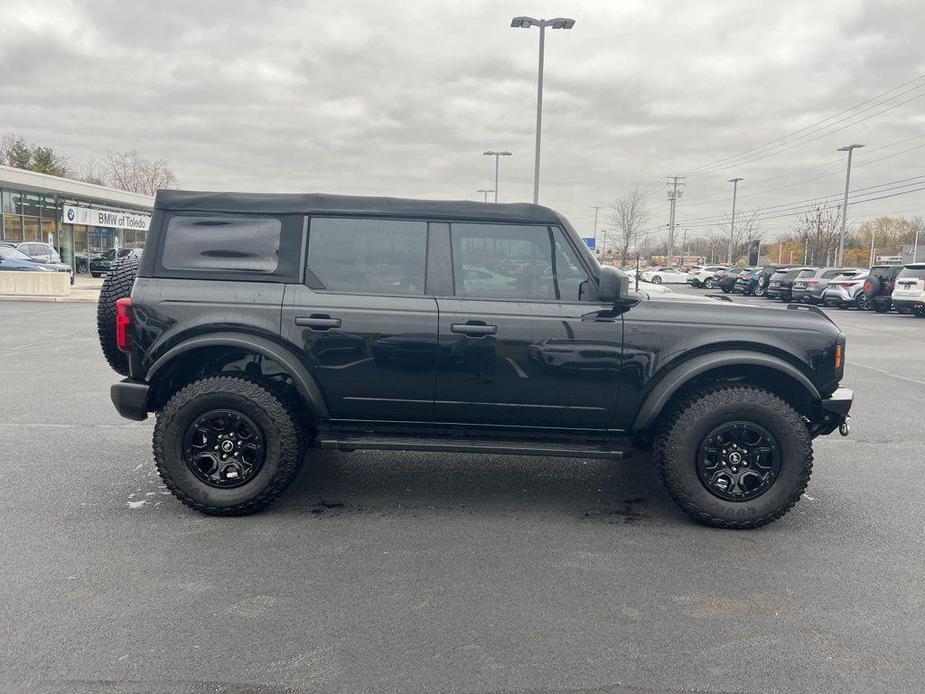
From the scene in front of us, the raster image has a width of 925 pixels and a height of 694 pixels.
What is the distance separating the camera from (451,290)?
14.4 feet

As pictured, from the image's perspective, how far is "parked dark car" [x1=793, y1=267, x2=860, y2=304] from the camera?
2716cm

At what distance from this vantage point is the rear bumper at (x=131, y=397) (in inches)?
172

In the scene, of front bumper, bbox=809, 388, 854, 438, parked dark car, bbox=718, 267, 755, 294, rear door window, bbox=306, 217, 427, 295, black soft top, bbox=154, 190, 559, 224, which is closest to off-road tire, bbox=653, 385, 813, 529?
front bumper, bbox=809, 388, 854, 438

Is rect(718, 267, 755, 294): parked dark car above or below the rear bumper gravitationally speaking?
above

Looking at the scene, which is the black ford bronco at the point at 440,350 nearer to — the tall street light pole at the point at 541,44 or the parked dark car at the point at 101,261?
the tall street light pole at the point at 541,44

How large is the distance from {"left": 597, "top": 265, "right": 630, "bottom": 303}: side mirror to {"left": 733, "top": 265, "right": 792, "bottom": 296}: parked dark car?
1336 inches

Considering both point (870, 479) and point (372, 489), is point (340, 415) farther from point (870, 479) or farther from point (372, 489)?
point (870, 479)

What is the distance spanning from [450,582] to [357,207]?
229 cm

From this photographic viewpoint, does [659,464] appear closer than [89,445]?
Yes

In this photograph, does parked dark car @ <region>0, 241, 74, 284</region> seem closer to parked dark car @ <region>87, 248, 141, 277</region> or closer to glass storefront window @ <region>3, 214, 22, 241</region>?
parked dark car @ <region>87, 248, 141, 277</region>

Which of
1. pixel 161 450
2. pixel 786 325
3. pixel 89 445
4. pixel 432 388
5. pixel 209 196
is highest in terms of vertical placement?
pixel 209 196

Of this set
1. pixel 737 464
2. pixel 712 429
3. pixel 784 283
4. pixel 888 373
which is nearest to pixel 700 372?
pixel 712 429

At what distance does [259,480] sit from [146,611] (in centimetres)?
119

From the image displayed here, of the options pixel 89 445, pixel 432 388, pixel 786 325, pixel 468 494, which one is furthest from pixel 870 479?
pixel 89 445
